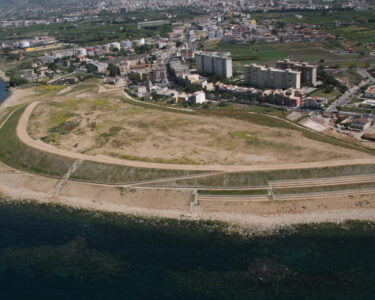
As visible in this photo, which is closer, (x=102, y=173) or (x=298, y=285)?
(x=298, y=285)

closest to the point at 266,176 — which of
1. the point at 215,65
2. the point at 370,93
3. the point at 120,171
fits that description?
the point at 120,171

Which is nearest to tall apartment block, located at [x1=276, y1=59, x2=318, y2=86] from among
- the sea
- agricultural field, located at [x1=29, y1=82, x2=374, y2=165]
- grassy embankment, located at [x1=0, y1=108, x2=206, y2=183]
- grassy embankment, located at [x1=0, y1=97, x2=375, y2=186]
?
agricultural field, located at [x1=29, y1=82, x2=374, y2=165]

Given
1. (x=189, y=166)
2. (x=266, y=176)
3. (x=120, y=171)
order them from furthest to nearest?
(x=120, y=171) < (x=189, y=166) < (x=266, y=176)

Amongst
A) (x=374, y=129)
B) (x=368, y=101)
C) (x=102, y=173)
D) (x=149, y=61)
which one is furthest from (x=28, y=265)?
(x=149, y=61)

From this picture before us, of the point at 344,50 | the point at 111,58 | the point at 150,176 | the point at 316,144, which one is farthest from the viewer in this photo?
the point at 111,58

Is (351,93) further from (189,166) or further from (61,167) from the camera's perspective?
(61,167)

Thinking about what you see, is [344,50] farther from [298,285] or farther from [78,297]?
[78,297]

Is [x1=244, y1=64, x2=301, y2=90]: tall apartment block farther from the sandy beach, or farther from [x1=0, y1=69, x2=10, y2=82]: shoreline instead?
[x1=0, y1=69, x2=10, y2=82]: shoreline

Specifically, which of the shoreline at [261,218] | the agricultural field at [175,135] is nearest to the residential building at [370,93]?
the agricultural field at [175,135]
